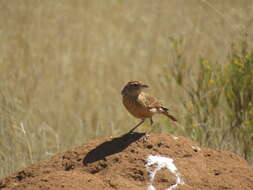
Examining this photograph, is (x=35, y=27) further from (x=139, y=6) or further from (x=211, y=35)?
(x=211, y=35)

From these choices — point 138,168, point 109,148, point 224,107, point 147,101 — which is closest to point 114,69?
point 224,107

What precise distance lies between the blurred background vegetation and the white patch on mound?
6.72 ft

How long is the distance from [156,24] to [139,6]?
1378 mm

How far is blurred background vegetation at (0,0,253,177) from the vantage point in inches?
280

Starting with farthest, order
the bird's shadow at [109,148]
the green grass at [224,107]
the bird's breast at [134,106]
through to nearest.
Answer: the green grass at [224,107], the bird's breast at [134,106], the bird's shadow at [109,148]

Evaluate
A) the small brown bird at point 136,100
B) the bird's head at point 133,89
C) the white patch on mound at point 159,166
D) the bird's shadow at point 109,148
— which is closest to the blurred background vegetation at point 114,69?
the small brown bird at point 136,100

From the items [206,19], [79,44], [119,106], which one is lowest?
[119,106]

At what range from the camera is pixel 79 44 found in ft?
46.1

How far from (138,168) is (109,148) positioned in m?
0.51

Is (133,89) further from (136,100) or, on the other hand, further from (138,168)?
(138,168)

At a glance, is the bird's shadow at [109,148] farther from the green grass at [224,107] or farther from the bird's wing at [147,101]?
the green grass at [224,107]

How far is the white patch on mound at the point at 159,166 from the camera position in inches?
176

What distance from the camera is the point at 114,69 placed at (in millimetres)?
12992

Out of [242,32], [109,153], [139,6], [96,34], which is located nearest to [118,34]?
[96,34]
